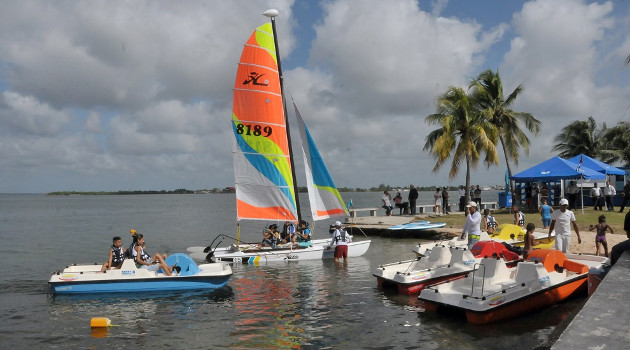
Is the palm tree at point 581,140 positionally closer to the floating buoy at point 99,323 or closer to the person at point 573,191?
the person at point 573,191

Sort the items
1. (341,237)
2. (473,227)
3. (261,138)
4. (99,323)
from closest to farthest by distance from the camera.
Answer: (99,323) → (473,227) → (341,237) → (261,138)

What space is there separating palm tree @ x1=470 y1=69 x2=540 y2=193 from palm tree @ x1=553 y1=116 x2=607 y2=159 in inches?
838

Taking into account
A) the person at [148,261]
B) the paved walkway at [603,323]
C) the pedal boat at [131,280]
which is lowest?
the pedal boat at [131,280]

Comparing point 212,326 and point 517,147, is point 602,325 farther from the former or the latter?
point 517,147

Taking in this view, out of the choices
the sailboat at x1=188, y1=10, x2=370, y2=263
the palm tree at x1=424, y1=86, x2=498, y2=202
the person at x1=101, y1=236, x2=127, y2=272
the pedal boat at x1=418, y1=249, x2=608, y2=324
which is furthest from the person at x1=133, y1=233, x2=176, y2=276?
the palm tree at x1=424, y1=86, x2=498, y2=202

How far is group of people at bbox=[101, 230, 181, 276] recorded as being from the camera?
15.5m

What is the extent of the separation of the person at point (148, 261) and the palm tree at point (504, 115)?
2886 centimetres

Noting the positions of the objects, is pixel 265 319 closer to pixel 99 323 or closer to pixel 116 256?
pixel 99 323

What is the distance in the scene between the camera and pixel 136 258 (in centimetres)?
1627

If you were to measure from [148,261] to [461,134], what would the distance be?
26395 mm

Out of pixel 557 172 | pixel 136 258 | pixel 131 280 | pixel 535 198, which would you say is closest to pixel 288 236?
pixel 136 258

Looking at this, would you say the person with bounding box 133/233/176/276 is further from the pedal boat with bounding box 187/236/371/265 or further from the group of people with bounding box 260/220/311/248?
the group of people with bounding box 260/220/311/248

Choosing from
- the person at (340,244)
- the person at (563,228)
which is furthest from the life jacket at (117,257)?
the person at (563,228)

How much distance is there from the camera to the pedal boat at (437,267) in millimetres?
14453
